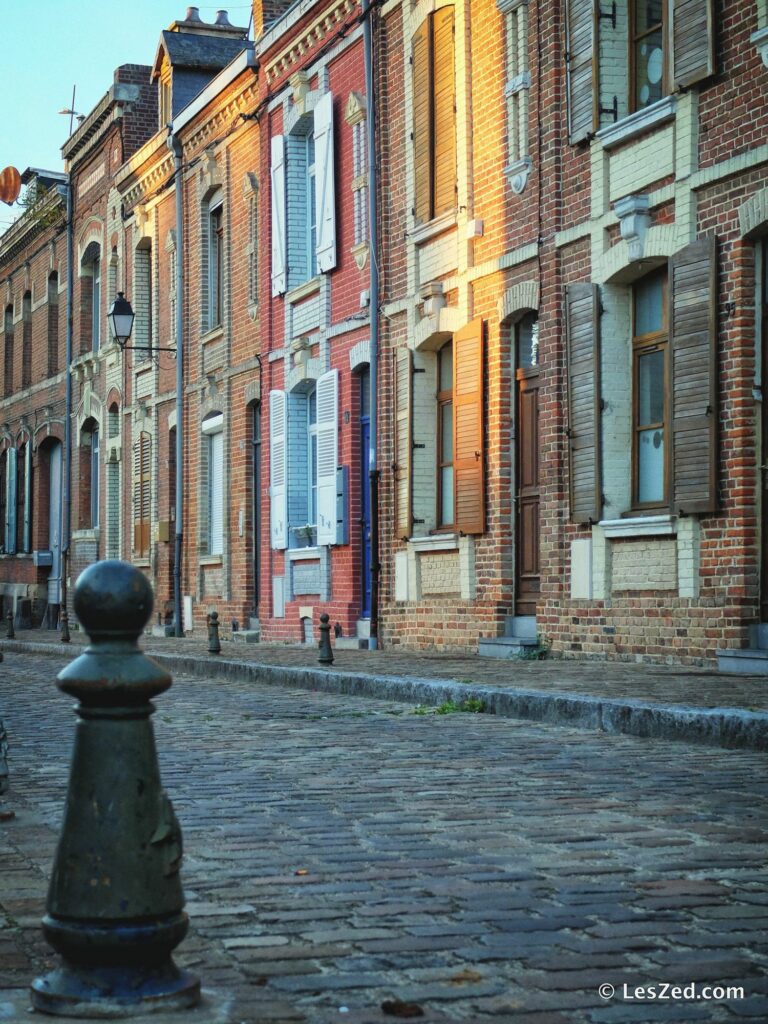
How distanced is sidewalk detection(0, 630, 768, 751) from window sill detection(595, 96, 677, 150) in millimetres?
4640

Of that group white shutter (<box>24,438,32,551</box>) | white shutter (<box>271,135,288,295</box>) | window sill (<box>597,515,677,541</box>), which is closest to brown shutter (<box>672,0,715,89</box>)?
window sill (<box>597,515,677,541</box>)

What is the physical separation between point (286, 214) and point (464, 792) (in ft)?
53.8

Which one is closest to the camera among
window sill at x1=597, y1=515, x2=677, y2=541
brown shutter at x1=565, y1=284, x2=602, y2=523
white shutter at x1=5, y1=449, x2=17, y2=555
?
window sill at x1=597, y1=515, x2=677, y2=541

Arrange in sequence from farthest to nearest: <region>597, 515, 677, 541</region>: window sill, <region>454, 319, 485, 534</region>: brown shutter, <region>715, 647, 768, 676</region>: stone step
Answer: <region>454, 319, 485, 534</region>: brown shutter → <region>597, 515, 677, 541</region>: window sill → <region>715, 647, 768, 676</region>: stone step

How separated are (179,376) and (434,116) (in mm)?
9693

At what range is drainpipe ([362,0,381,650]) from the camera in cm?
1923

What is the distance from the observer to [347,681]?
13.8 m

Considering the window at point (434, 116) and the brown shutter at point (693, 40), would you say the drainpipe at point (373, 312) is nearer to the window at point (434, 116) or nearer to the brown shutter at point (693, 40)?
the window at point (434, 116)

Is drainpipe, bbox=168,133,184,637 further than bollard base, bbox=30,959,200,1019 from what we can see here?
Yes

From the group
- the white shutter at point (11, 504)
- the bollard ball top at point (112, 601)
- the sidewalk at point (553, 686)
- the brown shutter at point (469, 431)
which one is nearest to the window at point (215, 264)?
the sidewalk at point (553, 686)

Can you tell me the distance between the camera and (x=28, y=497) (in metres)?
39.1

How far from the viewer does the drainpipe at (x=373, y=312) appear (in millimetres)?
19234

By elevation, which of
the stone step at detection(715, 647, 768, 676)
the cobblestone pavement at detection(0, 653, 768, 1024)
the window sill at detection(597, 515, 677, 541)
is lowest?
the cobblestone pavement at detection(0, 653, 768, 1024)

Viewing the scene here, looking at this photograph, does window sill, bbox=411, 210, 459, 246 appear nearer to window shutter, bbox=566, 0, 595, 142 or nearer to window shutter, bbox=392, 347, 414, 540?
window shutter, bbox=392, 347, 414, 540
